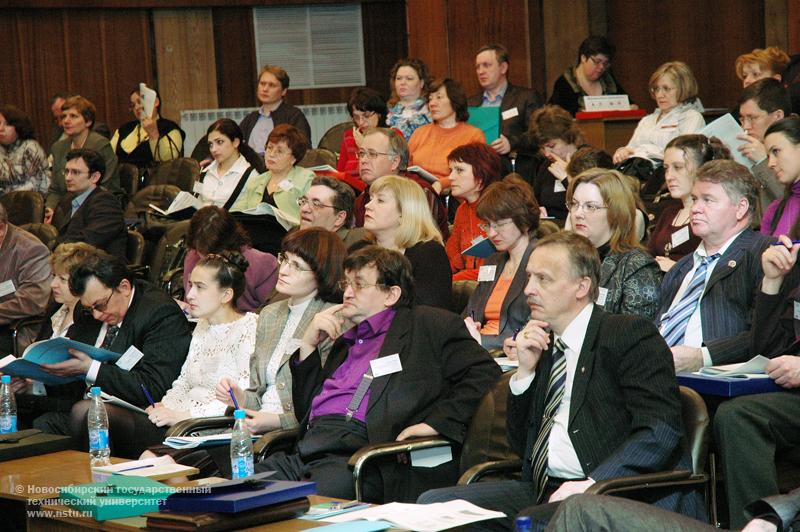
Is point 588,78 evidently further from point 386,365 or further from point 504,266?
point 386,365

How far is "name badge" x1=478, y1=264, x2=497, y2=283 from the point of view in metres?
4.66

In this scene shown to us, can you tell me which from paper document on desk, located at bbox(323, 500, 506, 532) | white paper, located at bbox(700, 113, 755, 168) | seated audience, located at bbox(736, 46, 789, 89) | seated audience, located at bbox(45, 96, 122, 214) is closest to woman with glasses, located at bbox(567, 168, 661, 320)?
white paper, located at bbox(700, 113, 755, 168)

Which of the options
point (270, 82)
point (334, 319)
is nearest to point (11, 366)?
point (334, 319)

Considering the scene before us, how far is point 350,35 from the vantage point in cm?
1119

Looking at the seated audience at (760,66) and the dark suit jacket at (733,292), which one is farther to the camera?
the seated audience at (760,66)

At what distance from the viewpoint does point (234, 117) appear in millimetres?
10758

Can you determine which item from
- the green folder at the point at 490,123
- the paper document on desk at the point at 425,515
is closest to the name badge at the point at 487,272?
the paper document on desk at the point at 425,515

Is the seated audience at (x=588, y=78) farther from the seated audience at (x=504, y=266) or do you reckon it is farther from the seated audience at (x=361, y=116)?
the seated audience at (x=504, y=266)

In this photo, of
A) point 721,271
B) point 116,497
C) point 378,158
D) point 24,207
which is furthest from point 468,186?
point 24,207

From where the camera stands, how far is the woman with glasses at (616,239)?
411cm

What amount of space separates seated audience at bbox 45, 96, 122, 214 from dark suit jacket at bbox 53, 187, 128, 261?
154cm

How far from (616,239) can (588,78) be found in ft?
12.0

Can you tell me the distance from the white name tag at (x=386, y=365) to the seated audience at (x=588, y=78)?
171 inches

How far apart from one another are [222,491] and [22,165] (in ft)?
22.4
